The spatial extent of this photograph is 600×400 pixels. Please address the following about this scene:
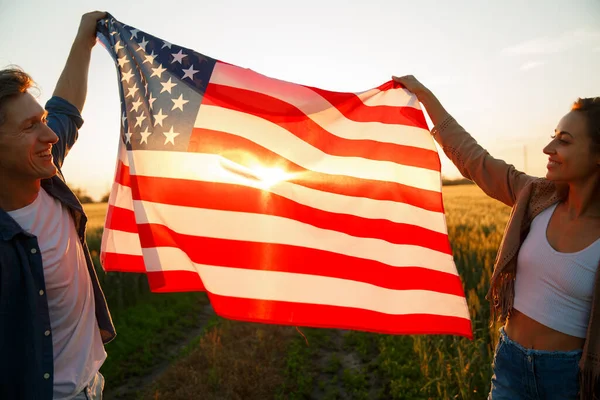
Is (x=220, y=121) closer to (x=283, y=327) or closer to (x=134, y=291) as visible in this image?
(x=283, y=327)

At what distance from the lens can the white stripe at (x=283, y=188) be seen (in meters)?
3.53

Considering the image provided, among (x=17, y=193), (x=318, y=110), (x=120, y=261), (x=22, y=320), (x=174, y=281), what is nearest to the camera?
(x=22, y=320)

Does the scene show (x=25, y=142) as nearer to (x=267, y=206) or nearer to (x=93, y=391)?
(x=93, y=391)

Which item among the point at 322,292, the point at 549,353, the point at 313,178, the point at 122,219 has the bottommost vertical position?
the point at 549,353

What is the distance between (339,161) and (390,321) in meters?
1.29

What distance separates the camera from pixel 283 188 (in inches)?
142

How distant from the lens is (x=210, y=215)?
350 centimetres

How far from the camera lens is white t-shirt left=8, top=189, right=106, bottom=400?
241 centimetres

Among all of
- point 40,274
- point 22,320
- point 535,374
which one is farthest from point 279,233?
point 535,374

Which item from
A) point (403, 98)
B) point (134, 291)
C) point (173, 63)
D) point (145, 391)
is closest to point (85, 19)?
point (173, 63)

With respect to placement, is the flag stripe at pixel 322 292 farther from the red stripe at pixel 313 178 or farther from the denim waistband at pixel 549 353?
the denim waistband at pixel 549 353

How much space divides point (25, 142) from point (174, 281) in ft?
4.93

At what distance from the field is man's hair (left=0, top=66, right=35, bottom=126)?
370 cm

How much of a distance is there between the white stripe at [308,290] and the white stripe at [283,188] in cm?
54
